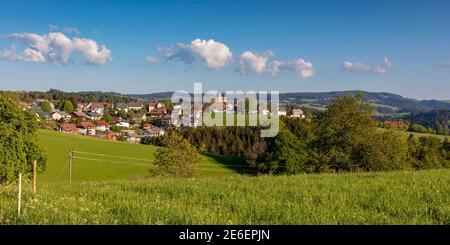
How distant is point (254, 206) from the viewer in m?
8.55

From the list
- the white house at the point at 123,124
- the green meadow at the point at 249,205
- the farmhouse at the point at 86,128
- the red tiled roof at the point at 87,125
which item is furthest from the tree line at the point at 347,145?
the white house at the point at 123,124

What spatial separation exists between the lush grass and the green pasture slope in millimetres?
59387

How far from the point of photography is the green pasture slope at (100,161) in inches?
2869

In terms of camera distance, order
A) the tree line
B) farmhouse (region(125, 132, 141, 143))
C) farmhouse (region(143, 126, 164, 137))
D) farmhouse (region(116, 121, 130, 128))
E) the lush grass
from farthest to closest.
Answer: farmhouse (region(116, 121, 130, 128))
farmhouse (region(143, 126, 164, 137))
farmhouse (region(125, 132, 141, 143))
the tree line
the lush grass

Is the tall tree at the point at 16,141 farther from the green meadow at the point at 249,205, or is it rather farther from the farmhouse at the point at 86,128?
the farmhouse at the point at 86,128

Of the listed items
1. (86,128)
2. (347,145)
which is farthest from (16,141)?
(86,128)

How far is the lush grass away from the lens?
22.9ft

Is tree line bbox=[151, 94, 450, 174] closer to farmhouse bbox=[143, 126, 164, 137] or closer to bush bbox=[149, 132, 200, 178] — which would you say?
bush bbox=[149, 132, 200, 178]

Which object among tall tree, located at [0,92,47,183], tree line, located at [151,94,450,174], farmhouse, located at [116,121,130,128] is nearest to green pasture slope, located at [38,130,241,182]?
tree line, located at [151,94,450,174]

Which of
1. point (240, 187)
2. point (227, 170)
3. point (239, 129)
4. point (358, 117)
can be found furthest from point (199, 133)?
point (240, 187)
